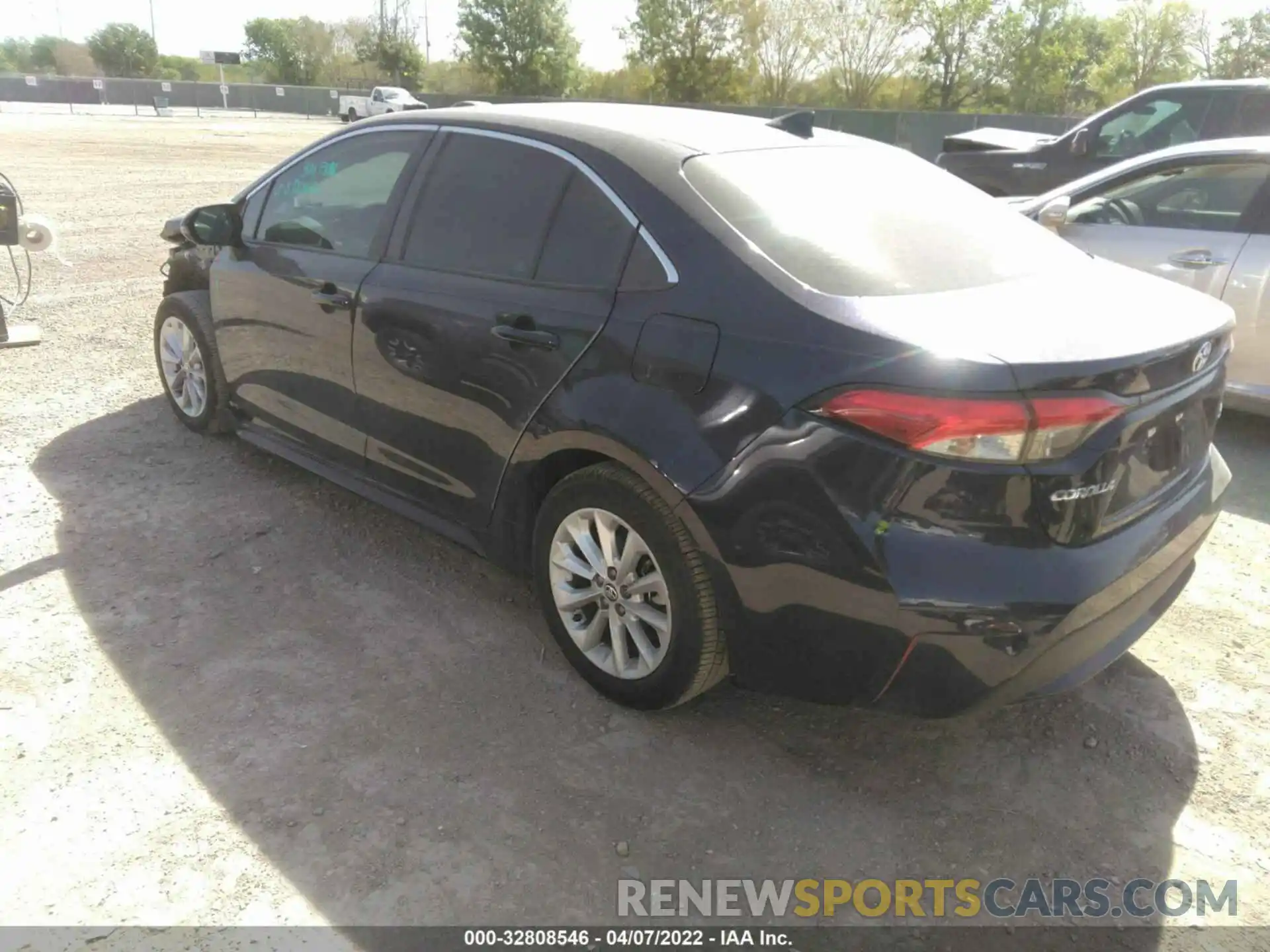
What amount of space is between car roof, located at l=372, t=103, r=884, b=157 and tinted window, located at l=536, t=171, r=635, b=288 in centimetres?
16

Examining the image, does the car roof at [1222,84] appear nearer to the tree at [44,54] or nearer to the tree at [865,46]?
the tree at [865,46]

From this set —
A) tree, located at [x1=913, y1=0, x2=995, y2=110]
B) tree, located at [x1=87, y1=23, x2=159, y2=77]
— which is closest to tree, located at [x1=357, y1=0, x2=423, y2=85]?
tree, located at [x1=87, y1=23, x2=159, y2=77]

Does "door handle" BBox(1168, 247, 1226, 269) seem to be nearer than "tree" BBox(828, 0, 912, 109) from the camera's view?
Yes

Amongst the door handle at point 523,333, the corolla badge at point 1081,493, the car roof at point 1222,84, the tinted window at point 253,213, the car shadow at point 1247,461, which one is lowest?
the car shadow at point 1247,461

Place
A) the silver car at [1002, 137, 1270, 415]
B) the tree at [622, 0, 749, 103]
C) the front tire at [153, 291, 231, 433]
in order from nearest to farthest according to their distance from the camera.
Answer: the front tire at [153, 291, 231, 433] → the silver car at [1002, 137, 1270, 415] → the tree at [622, 0, 749, 103]

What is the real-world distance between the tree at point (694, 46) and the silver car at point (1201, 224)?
50.7m

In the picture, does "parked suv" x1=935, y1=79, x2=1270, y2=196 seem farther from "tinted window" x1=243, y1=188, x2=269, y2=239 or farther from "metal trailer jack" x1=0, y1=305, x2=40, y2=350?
"metal trailer jack" x1=0, y1=305, x2=40, y2=350

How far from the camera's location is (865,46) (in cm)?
4975

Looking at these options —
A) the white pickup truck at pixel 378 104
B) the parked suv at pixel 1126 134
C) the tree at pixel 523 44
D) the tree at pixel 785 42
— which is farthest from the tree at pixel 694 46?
the parked suv at pixel 1126 134

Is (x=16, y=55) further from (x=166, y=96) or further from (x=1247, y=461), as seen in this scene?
(x=1247, y=461)

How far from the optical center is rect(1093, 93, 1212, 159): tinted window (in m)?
8.73

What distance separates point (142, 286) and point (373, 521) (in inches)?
218

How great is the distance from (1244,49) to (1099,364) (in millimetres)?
62225

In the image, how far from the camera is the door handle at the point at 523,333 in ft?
9.59
